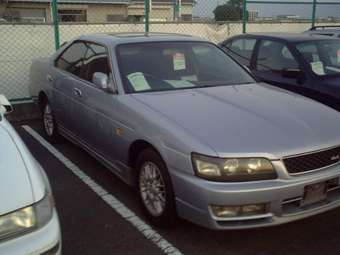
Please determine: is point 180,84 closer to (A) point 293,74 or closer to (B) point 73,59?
(B) point 73,59

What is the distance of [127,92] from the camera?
157 inches

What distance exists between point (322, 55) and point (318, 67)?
1.23 feet

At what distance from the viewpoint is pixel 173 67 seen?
436cm

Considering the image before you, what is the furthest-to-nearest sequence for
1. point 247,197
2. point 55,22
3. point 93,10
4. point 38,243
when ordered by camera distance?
1. point 93,10
2. point 55,22
3. point 247,197
4. point 38,243

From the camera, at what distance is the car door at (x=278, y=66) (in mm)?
5758

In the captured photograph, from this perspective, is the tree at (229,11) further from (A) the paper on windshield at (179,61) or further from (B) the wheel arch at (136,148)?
(B) the wheel arch at (136,148)

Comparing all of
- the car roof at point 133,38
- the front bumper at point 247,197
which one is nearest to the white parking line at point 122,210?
the front bumper at point 247,197

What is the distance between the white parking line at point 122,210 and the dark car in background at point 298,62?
2748 millimetres

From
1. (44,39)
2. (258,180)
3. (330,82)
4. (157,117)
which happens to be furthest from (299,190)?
(44,39)

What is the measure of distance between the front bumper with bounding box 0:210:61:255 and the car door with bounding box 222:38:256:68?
4.63m

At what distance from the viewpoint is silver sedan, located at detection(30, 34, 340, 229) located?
9.84ft

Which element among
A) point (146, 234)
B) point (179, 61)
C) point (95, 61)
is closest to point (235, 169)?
point (146, 234)

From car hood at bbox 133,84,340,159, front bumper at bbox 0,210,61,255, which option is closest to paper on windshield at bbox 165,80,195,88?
car hood at bbox 133,84,340,159

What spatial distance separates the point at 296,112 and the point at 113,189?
194cm
